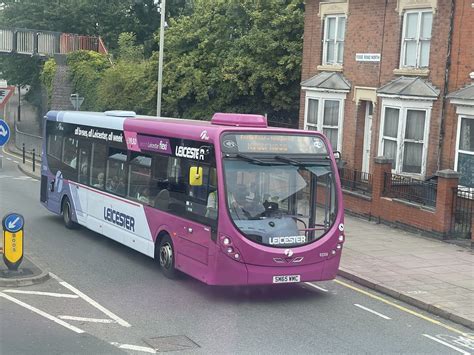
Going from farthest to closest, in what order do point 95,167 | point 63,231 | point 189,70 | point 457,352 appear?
point 189,70 < point 63,231 < point 95,167 < point 457,352

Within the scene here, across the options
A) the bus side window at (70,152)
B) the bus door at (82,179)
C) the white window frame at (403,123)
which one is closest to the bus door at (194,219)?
the bus door at (82,179)

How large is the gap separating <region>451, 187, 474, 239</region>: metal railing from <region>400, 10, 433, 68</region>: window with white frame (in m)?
4.79

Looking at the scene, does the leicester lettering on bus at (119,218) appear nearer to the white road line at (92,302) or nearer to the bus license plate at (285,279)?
the white road line at (92,302)

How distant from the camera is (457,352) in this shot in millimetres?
9438

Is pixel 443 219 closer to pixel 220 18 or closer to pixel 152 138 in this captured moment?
pixel 152 138

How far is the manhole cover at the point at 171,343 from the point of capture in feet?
29.5

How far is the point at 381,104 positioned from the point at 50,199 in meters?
10.3

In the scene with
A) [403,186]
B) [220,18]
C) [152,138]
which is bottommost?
[403,186]

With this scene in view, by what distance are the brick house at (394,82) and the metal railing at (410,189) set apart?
1.05 metres

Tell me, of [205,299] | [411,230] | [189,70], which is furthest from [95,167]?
[189,70]

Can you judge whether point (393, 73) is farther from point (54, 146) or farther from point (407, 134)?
point (54, 146)

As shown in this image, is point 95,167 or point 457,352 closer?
point 457,352

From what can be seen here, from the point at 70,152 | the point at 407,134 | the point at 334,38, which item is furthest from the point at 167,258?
the point at 334,38

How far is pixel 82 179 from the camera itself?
1723 cm
